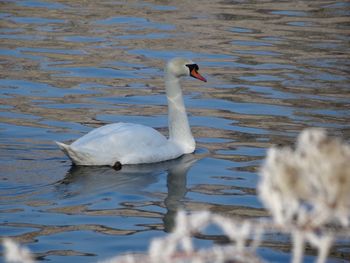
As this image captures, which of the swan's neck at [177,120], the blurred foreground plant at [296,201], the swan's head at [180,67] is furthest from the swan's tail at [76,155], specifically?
the blurred foreground plant at [296,201]

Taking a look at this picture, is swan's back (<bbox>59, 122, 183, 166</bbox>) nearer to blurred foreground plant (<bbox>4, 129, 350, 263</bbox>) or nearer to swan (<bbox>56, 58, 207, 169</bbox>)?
swan (<bbox>56, 58, 207, 169</bbox>)

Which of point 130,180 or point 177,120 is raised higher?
point 177,120

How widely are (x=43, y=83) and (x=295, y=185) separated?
11518mm

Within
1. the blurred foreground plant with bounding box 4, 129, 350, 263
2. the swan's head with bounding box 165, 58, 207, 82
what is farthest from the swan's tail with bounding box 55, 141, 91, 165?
the blurred foreground plant with bounding box 4, 129, 350, 263

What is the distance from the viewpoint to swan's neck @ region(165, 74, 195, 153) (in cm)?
1012

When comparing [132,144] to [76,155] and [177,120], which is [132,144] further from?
[177,120]

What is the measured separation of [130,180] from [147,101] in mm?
3625

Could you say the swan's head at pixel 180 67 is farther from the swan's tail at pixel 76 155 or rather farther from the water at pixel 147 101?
the swan's tail at pixel 76 155

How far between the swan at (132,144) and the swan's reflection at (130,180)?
8 centimetres

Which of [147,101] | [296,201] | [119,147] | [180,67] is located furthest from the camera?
[147,101]

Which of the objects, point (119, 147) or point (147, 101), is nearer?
point (119, 147)

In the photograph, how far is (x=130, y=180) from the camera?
8930 mm

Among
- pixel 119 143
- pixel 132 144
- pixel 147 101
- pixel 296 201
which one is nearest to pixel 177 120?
pixel 132 144

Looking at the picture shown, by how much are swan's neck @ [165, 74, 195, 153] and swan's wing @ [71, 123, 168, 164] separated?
505 millimetres
